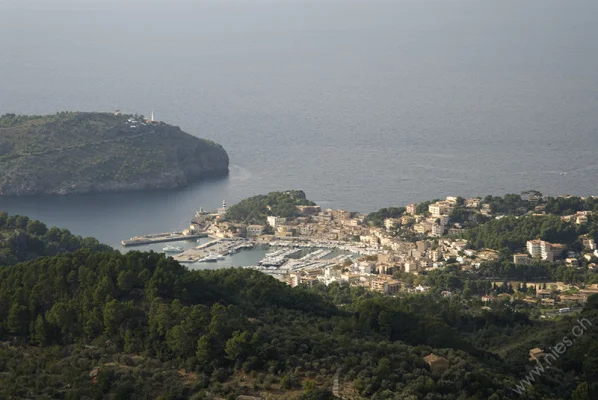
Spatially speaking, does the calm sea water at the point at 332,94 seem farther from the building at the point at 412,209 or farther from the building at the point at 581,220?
the building at the point at 581,220

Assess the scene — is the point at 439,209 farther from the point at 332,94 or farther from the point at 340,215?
the point at 332,94

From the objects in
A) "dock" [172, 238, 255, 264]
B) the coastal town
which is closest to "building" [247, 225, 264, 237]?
the coastal town

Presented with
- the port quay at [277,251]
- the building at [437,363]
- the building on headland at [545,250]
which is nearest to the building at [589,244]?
the building on headland at [545,250]

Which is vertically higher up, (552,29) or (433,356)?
(552,29)

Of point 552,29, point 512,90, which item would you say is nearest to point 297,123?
point 512,90

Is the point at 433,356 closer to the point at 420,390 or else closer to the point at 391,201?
the point at 420,390

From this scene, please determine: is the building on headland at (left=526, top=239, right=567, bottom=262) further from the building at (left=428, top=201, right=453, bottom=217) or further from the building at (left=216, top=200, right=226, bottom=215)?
the building at (left=216, top=200, right=226, bottom=215)

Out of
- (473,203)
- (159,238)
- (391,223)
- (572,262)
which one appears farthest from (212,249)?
(572,262)
